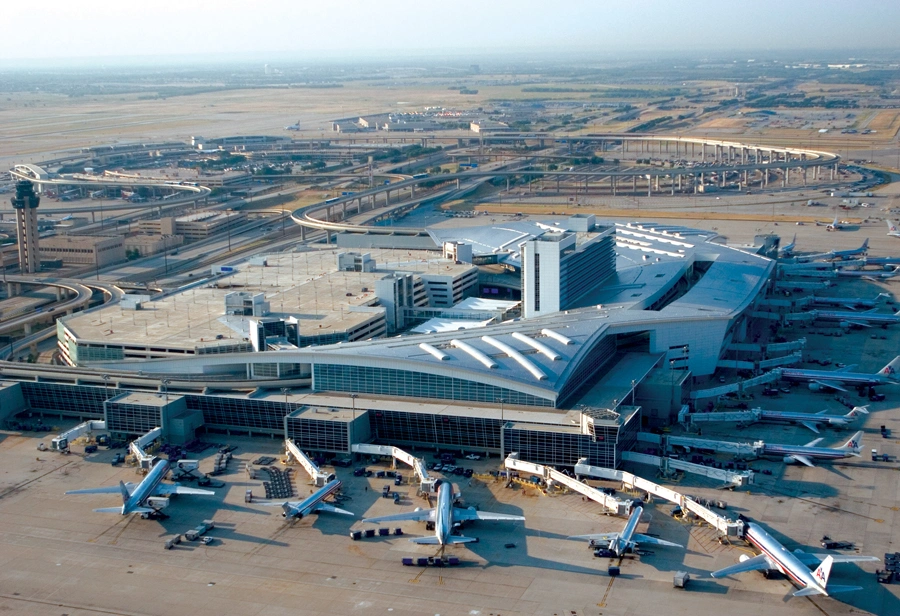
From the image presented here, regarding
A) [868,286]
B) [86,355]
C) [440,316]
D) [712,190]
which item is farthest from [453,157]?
[86,355]

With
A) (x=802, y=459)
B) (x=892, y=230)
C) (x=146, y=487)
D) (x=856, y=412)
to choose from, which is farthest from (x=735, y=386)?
(x=892, y=230)

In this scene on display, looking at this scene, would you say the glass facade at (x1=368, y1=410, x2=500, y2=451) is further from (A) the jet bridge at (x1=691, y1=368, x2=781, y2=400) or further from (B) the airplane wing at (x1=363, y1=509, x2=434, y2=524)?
(A) the jet bridge at (x1=691, y1=368, x2=781, y2=400)

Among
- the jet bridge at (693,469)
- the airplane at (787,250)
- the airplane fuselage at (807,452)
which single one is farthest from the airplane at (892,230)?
the jet bridge at (693,469)

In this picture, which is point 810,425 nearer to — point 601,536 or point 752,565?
point 752,565

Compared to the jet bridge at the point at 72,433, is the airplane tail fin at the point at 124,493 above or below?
above

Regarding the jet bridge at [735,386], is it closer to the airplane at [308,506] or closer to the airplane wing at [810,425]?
the airplane wing at [810,425]
